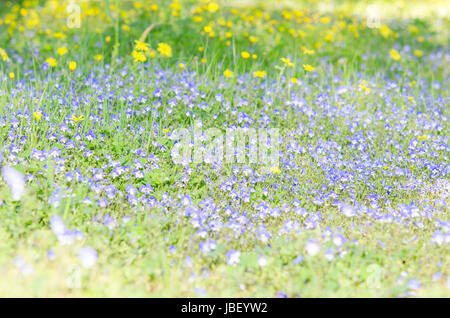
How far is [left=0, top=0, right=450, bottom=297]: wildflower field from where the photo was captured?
2.77m

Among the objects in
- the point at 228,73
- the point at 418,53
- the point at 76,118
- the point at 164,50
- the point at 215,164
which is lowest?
the point at 215,164

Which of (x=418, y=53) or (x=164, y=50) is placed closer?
(x=164, y=50)

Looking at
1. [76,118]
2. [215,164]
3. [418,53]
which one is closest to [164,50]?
[76,118]

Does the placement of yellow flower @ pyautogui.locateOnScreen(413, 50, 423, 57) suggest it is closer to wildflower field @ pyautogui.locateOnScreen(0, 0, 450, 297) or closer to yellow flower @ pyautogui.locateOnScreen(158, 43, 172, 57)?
wildflower field @ pyautogui.locateOnScreen(0, 0, 450, 297)

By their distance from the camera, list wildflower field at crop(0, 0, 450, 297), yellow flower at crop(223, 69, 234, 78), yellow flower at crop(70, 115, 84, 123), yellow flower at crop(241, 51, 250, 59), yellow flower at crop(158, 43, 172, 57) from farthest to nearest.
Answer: yellow flower at crop(241, 51, 250, 59), yellow flower at crop(158, 43, 172, 57), yellow flower at crop(223, 69, 234, 78), yellow flower at crop(70, 115, 84, 123), wildflower field at crop(0, 0, 450, 297)

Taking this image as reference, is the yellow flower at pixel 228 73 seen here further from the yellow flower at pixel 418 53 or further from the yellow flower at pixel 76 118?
the yellow flower at pixel 418 53

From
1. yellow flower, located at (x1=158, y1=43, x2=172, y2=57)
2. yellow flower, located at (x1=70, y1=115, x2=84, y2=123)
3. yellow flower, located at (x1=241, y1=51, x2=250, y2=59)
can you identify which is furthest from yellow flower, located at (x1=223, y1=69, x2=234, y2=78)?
yellow flower, located at (x1=70, y1=115, x2=84, y2=123)

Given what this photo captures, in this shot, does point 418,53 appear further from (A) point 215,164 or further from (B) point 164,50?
(A) point 215,164

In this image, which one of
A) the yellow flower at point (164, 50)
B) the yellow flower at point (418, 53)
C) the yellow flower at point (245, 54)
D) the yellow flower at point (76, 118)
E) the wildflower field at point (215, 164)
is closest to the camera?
the wildflower field at point (215, 164)

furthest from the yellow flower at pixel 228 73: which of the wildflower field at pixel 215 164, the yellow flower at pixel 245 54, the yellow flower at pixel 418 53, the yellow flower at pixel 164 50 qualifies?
the yellow flower at pixel 418 53

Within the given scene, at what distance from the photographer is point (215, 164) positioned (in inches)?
152

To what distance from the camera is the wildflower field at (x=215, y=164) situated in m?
2.77

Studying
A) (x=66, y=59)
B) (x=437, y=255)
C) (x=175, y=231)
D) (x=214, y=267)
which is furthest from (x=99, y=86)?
(x=437, y=255)
